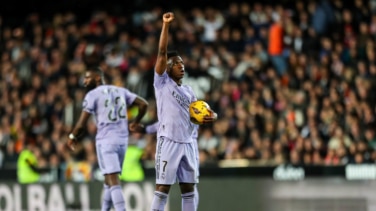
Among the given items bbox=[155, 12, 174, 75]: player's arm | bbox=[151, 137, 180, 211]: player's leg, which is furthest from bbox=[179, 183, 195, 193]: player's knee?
bbox=[155, 12, 174, 75]: player's arm

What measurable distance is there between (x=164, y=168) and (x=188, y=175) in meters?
0.32

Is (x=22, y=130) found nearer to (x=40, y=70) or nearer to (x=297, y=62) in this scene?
(x=40, y=70)

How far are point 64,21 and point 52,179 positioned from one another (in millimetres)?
8927

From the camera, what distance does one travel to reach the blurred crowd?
64.6ft

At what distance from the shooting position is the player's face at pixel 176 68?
11.7 metres

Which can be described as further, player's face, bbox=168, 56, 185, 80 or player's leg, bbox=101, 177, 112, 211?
player's leg, bbox=101, 177, 112, 211

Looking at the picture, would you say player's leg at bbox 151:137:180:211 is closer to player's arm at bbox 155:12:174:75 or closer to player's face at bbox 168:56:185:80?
player's face at bbox 168:56:185:80

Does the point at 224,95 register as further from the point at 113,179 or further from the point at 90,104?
the point at 113,179

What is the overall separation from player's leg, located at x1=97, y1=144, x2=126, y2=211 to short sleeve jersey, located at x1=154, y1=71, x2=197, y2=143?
1981 mm

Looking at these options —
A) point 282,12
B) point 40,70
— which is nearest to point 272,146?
Result: point 282,12

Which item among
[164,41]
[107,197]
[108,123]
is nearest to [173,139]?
[164,41]

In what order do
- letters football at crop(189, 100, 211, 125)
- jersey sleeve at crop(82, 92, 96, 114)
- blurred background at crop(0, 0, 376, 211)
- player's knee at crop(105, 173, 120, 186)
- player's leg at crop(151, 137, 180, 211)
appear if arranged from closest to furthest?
letters football at crop(189, 100, 211, 125)
player's leg at crop(151, 137, 180, 211)
player's knee at crop(105, 173, 120, 186)
jersey sleeve at crop(82, 92, 96, 114)
blurred background at crop(0, 0, 376, 211)

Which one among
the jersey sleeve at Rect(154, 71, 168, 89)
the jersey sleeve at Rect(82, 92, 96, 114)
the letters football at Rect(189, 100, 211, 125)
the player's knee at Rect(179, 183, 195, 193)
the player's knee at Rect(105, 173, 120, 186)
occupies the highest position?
the jersey sleeve at Rect(154, 71, 168, 89)

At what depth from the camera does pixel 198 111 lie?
1156 centimetres
